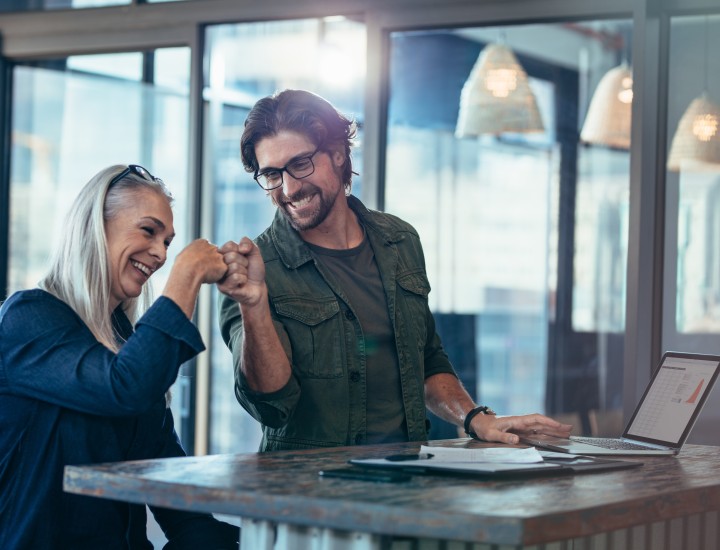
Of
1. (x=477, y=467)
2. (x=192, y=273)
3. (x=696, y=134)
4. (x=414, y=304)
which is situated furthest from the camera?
(x=696, y=134)

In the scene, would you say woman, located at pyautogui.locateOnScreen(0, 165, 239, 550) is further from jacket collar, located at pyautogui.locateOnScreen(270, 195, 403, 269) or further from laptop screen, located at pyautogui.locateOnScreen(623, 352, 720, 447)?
laptop screen, located at pyautogui.locateOnScreen(623, 352, 720, 447)

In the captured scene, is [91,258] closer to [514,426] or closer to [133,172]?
[133,172]

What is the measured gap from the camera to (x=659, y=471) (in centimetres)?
212

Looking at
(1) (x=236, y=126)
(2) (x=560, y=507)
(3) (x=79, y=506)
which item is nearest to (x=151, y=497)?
(3) (x=79, y=506)

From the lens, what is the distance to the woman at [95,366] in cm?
202

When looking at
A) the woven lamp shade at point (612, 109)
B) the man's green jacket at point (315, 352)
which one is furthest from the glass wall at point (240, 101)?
the man's green jacket at point (315, 352)

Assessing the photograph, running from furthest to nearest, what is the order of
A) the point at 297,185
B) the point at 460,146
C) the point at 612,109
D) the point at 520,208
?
the point at 520,208 → the point at 460,146 → the point at 612,109 → the point at 297,185

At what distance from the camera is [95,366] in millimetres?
Answer: 2020

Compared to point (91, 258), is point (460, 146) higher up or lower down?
higher up

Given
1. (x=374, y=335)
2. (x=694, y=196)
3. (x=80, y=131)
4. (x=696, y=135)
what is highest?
(x=80, y=131)

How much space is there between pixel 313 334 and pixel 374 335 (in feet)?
0.55

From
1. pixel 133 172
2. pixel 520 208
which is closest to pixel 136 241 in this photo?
pixel 133 172

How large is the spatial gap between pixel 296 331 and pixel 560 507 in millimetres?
1110

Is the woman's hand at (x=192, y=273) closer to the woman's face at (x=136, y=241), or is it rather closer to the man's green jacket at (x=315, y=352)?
the woman's face at (x=136, y=241)
